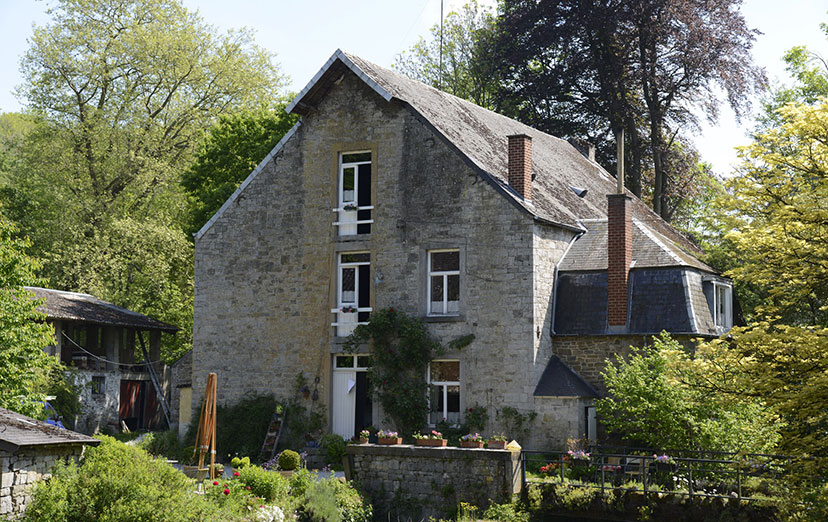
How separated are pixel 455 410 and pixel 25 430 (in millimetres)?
10744

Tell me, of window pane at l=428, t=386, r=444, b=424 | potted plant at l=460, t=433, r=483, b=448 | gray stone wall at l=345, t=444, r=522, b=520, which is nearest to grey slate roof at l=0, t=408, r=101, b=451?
gray stone wall at l=345, t=444, r=522, b=520

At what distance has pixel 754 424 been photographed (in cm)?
1933

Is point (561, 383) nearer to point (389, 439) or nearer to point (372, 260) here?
point (389, 439)

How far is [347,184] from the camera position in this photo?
1014 inches

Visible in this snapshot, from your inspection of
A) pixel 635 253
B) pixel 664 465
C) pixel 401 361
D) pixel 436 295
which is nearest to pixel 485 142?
pixel 436 295

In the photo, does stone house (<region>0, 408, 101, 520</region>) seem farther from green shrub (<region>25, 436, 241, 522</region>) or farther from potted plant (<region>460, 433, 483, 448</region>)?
potted plant (<region>460, 433, 483, 448</region>)

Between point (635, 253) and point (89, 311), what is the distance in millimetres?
18554

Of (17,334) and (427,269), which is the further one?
(427,269)

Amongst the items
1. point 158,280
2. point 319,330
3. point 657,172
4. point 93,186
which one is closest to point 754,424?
point 319,330

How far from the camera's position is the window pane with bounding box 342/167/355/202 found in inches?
1008

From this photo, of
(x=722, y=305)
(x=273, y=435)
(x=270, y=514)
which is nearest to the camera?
(x=270, y=514)

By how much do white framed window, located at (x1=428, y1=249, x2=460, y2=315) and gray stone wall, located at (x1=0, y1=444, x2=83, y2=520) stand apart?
34.8 ft

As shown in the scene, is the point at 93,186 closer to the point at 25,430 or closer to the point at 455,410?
the point at 455,410

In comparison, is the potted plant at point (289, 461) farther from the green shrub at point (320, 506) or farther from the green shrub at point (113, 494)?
the green shrub at point (113, 494)
